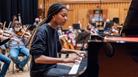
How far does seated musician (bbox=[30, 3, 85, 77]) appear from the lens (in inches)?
115

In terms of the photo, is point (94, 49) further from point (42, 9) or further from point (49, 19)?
point (42, 9)

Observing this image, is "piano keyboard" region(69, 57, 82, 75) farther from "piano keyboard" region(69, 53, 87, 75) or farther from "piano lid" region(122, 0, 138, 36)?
"piano lid" region(122, 0, 138, 36)

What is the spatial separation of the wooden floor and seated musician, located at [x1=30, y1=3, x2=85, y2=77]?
0.73 meters

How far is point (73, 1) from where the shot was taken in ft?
55.5

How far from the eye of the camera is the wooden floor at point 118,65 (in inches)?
89.0

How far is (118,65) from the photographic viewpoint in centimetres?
228

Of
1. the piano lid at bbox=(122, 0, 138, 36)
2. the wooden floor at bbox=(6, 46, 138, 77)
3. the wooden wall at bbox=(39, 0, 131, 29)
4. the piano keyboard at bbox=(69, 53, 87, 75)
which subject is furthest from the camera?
the wooden wall at bbox=(39, 0, 131, 29)

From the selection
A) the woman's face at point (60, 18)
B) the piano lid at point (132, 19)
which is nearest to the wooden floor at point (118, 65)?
the piano lid at point (132, 19)

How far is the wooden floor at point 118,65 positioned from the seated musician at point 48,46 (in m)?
0.73

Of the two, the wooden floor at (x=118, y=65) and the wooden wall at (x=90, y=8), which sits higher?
the wooden wall at (x=90, y=8)

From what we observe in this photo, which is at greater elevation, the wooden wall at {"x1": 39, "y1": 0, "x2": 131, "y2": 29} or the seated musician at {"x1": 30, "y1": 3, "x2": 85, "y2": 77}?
the wooden wall at {"x1": 39, "y1": 0, "x2": 131, "y2": 29}

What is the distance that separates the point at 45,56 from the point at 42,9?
45.9 feet

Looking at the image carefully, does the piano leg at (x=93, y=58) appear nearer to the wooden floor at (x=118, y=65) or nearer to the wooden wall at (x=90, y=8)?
the wooden floor at (x=118, y=65)

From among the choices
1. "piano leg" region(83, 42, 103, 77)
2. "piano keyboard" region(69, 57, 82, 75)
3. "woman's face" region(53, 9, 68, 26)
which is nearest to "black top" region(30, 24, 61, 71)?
"woman's face" region(53, 9, 68, 26)
